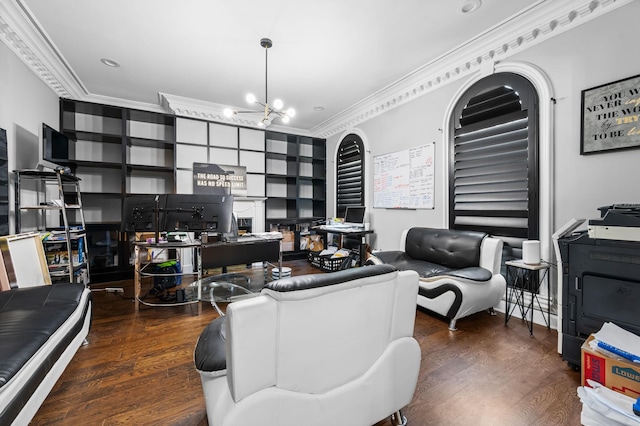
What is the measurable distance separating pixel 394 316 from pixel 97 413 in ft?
5.36

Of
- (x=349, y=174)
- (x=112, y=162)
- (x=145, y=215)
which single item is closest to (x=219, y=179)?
(x=112, y=162)

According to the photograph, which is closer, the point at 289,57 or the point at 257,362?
the point at 257,362

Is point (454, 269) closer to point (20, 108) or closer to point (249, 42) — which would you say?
point (249, 42)

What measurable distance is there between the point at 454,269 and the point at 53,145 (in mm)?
4864

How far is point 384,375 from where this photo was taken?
123 centimetres

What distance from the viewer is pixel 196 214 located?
2.90m

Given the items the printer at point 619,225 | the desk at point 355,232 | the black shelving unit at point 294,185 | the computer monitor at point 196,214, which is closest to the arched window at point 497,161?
the printer at point 619,225

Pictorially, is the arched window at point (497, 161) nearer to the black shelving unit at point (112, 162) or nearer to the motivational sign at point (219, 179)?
the motivational sign at point (219, 179)

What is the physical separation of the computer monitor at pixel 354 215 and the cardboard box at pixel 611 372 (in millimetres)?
3148

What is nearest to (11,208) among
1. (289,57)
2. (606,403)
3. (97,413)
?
(97,413)

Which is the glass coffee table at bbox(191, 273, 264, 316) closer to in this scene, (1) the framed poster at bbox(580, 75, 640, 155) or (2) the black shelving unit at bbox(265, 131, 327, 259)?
(2) the black shelving unit at bbox(265, 131, 327, 259)

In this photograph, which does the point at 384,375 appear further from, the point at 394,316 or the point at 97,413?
the point at 97,413

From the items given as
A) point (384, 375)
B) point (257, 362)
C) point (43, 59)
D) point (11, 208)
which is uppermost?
point (43, 59)

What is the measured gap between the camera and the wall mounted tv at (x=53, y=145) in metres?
3.00
